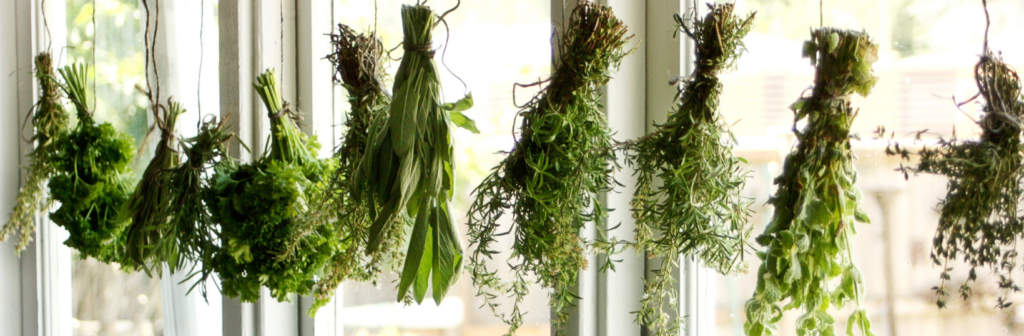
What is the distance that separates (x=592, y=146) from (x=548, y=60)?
32 centimetres

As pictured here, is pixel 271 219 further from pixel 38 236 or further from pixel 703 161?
pixel 38 236

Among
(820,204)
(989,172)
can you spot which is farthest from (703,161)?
(989,172)

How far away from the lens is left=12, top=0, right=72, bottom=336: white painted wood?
5.75 feet

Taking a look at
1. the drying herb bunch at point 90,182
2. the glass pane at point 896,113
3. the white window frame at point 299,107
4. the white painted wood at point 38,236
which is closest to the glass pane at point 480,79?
the white window frame at point 299,107

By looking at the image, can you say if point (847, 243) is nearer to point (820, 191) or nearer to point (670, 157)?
point (820, 191)

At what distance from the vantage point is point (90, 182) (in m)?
1.35

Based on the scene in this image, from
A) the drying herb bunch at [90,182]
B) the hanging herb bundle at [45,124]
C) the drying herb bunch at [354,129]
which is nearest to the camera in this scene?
the drying herb bunch at [354,129]

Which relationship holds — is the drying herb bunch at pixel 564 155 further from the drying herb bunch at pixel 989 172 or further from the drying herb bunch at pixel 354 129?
the drying herb bunch at pixel 989 172

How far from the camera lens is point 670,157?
2.35ft

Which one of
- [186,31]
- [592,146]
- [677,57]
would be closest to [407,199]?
[592,146]

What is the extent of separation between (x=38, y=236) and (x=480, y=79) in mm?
1422

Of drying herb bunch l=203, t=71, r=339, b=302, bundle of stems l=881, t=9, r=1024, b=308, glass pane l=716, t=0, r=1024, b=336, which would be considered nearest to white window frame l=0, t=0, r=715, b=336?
glass pane l=716, t=0, r=1024, b=336

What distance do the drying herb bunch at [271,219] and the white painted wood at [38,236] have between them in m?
1.04

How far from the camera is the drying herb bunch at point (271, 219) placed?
3.24 ft
